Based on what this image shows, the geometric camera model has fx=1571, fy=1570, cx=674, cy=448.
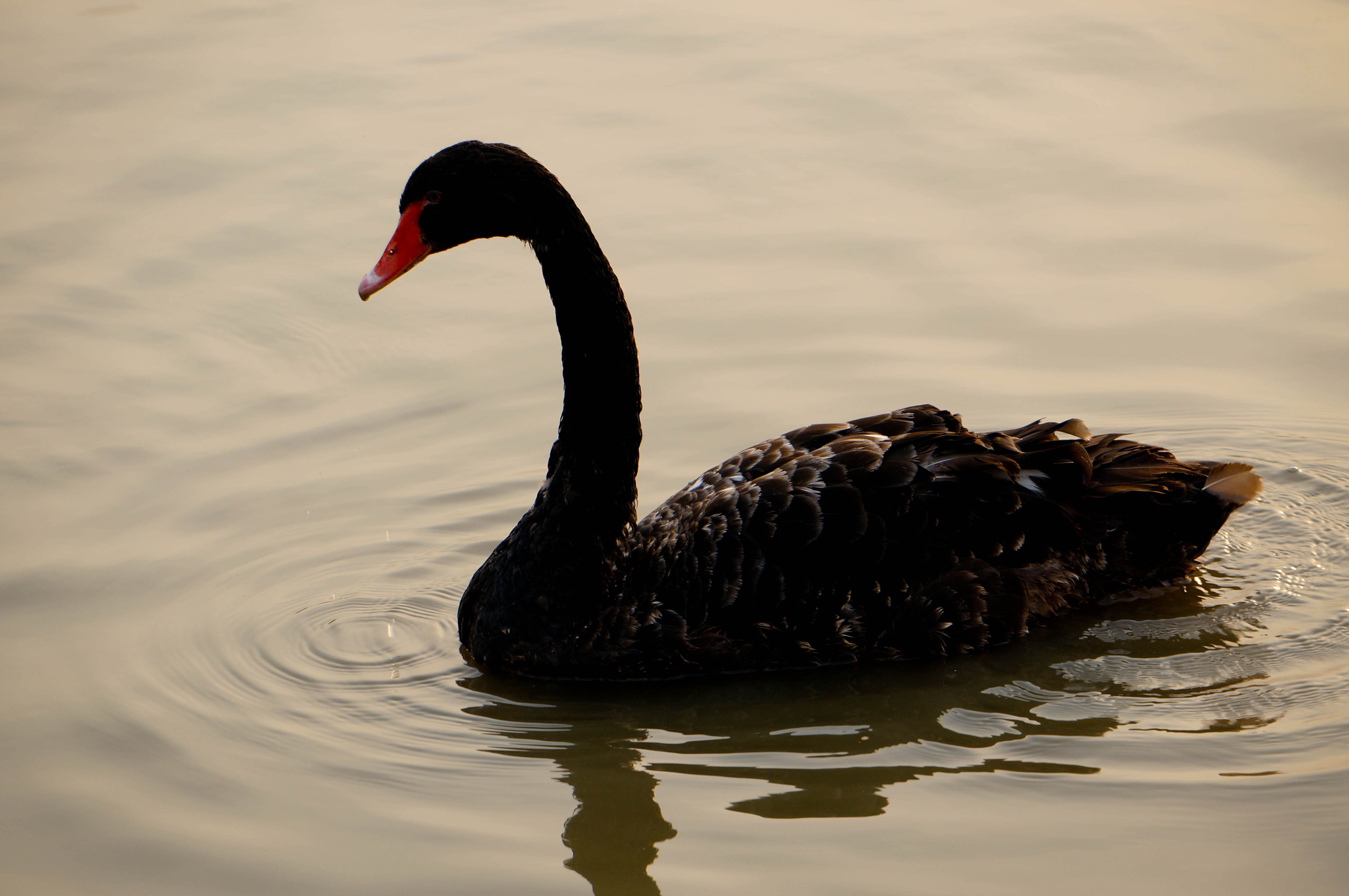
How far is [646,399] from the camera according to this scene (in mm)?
8484

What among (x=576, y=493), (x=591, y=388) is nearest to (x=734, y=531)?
(x=576, y=493)

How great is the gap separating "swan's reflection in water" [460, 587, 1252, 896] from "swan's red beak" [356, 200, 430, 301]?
5.45ft

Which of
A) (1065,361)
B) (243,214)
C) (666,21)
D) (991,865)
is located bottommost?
(991,865)

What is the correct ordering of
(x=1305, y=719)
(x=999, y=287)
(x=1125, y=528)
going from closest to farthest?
(x=1305, y=719) < (x=1125, y=528) < (x=999, y=287)

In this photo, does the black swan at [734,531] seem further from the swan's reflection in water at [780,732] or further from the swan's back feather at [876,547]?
the swan's reflection in water at [780,732]

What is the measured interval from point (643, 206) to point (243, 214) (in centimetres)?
267

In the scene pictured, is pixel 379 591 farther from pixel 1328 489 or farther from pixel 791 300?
pixel 1328 489

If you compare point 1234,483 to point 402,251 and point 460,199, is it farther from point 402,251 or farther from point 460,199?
point 402,251

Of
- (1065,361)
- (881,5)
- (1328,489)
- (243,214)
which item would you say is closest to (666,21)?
(881,5)

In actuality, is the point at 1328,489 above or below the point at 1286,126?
below

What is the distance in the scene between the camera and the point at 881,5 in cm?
1348

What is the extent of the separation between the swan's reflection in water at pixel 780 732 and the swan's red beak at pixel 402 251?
5.45 ft

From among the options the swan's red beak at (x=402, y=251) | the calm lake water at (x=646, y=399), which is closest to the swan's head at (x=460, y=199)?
the swan's red beak at (x=402, y=251)

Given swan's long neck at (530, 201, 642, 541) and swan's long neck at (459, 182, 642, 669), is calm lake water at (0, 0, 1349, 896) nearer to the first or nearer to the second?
swan's long neck at (459, 182, 642, 669)
